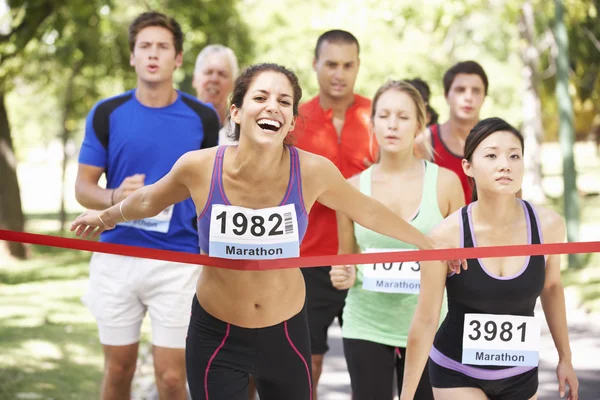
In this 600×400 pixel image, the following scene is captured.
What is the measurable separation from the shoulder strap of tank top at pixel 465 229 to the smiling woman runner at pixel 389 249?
1.93 feet

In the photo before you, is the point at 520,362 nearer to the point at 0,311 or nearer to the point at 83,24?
the point at 0,311

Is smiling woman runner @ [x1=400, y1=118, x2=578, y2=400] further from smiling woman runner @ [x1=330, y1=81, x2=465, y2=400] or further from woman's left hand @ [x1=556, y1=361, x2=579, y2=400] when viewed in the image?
smiling woman runner @ [x1=330, y1=81, x2=465, y2=400]

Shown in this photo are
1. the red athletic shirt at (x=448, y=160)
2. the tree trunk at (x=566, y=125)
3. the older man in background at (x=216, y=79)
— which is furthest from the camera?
the tree trunk at (x=566, y=125)

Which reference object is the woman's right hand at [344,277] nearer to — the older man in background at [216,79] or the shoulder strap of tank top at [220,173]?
the shoulder strap of tank top at [220,173]

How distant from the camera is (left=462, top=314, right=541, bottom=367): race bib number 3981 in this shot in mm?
3545

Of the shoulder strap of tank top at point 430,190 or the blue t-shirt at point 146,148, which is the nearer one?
the shoulder strap of tank top at point 430,190

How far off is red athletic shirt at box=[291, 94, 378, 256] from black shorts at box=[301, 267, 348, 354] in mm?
139

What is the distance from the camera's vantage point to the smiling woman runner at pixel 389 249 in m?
4.36

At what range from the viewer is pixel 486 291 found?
3566mm

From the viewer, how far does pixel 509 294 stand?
3555 mm

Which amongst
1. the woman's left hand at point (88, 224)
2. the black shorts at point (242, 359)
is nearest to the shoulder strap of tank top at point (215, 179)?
the black shorts at point (242, 359)

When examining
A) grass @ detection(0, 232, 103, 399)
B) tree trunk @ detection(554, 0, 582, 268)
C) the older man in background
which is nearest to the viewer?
the older man in background

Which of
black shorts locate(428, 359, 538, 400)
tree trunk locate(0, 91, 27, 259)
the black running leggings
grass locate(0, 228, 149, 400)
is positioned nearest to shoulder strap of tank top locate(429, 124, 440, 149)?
the black running leggings

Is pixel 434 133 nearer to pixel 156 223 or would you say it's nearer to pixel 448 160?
pixel 448 160
